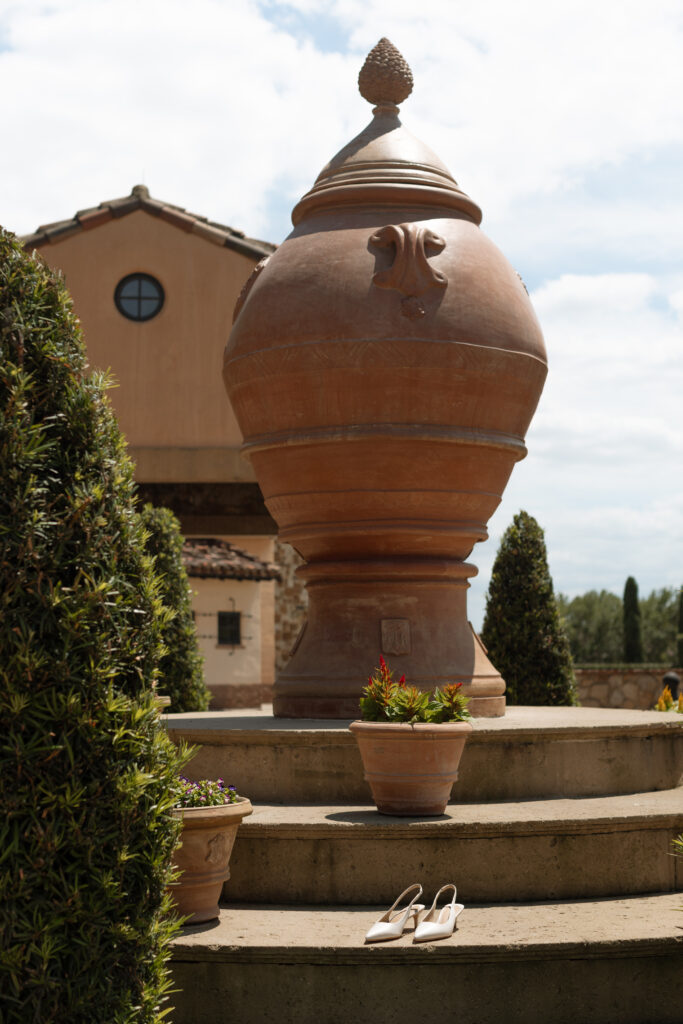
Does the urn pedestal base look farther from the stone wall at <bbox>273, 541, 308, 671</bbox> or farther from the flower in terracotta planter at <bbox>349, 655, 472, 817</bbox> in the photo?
the stone wall at <bbox>273, 541, 308, 671</bbox>

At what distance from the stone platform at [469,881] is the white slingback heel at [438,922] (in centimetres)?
6

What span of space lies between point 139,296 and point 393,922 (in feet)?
60.9

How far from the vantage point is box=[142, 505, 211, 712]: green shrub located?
10797mm

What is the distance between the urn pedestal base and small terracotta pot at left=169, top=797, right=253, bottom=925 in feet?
7.45

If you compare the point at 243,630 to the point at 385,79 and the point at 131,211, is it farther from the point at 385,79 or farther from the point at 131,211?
the point at 385,79

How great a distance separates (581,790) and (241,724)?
6.49 feet

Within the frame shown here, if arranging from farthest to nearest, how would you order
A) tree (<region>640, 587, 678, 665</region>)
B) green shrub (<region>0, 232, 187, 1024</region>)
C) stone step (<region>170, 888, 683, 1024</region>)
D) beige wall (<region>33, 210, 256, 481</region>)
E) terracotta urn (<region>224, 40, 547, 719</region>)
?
tree (<region>640, 587, 678, 665</region>) → beige wall (<region>33, 210, 256, 481</region>) → terracotta urn (<region>224, 40, 547, 719</region>) → stone step (<region>170, 888, 683, 1024</region>) → green shrub (<region>0, 232, 187, 1024</region>)

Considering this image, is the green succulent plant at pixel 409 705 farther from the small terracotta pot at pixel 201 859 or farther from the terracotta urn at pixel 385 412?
the terracotta urn at pixel 385 412

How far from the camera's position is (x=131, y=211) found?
22.0 meters

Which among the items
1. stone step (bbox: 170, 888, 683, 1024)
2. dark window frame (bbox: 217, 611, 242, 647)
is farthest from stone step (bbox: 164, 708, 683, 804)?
dark window frame (bbox: 217, 611, 242, 647)

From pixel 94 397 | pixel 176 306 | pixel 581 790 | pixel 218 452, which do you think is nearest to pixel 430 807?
pixel 581 790

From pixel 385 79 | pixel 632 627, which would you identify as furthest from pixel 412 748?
pixel 632 627

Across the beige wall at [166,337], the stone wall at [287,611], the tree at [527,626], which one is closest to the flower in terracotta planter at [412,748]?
the tree at [527,626]

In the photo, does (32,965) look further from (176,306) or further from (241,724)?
(176,306)
